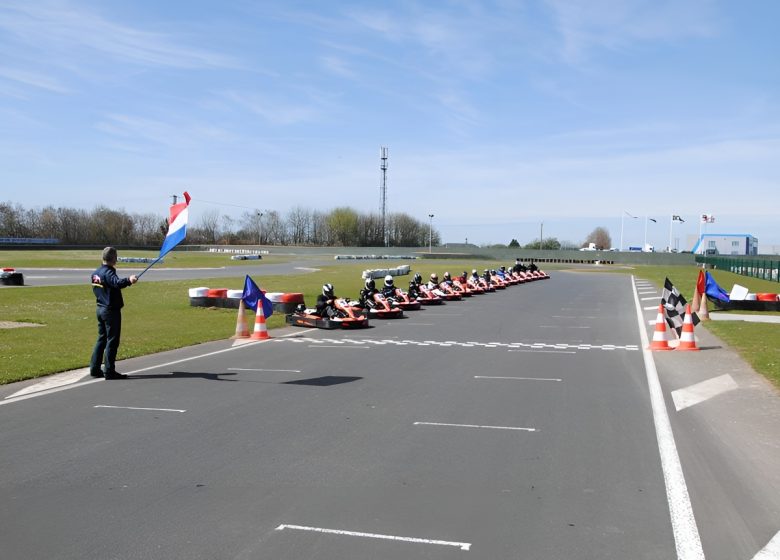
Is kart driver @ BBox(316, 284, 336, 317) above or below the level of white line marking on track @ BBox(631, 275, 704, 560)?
above

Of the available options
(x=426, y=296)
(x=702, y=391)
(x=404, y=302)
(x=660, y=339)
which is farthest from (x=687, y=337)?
(x=426, y=296)

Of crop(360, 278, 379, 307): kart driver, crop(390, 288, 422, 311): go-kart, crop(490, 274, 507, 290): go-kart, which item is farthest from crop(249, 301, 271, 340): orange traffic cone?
crop(490, 274, 507, 290): go-kart

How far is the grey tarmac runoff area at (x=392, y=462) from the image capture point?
4.29m

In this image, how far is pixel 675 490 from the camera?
207 inches

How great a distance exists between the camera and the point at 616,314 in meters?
21.2

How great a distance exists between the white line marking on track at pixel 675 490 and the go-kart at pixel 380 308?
1047 centimetres

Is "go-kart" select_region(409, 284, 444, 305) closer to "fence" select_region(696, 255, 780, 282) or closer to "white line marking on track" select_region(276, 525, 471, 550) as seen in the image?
"white line marking on track" select_region(276, 525, 471, 550)

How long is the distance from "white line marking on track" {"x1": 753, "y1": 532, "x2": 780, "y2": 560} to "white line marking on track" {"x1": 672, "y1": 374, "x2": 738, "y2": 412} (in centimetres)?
395

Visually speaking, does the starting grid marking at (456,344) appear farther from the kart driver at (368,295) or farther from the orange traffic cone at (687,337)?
the kart driver at (368,295)

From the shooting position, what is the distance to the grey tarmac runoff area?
429 cm

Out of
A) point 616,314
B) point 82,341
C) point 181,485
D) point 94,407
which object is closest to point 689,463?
point 181,485

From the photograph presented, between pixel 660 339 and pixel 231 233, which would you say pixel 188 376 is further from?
pixel 231 233

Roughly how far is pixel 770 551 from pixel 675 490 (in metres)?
1.11

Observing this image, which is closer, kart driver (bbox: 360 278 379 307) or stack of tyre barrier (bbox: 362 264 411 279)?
kart driver (bbox: 360 278 379 307)
